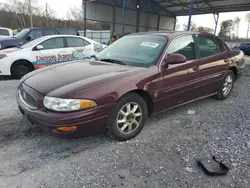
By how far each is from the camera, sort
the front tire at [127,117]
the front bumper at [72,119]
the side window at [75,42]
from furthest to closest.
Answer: the side window at [75,42]
the front tire at [127,117]
the front bumper at [72,119]

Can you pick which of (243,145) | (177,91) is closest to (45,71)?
(177,91)

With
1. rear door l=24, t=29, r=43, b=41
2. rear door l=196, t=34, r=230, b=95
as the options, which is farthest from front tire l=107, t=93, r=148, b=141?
rear door l=24, t=29, r=43, b=41

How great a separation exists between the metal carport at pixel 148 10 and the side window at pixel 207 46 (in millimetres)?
13062

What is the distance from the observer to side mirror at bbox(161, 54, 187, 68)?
288cm

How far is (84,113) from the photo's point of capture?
222cm

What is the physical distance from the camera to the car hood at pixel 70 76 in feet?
7.68

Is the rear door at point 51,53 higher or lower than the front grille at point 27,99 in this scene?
higher

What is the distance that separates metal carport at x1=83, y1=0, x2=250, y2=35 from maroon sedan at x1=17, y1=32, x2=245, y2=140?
1353 cm

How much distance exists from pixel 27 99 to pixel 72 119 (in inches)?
33.5

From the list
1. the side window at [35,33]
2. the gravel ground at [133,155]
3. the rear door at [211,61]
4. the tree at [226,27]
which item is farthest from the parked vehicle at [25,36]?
the tree at [226,27]

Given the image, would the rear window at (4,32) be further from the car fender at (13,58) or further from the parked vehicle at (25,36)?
the car fender at (13,58)

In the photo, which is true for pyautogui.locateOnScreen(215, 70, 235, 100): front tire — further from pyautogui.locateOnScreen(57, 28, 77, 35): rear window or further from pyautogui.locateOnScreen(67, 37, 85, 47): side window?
pyautogui.locateOnScreen(57, 28, 77, 35): rear window

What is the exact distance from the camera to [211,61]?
148 inches

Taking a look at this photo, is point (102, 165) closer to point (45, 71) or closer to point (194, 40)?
point (45, 71)
